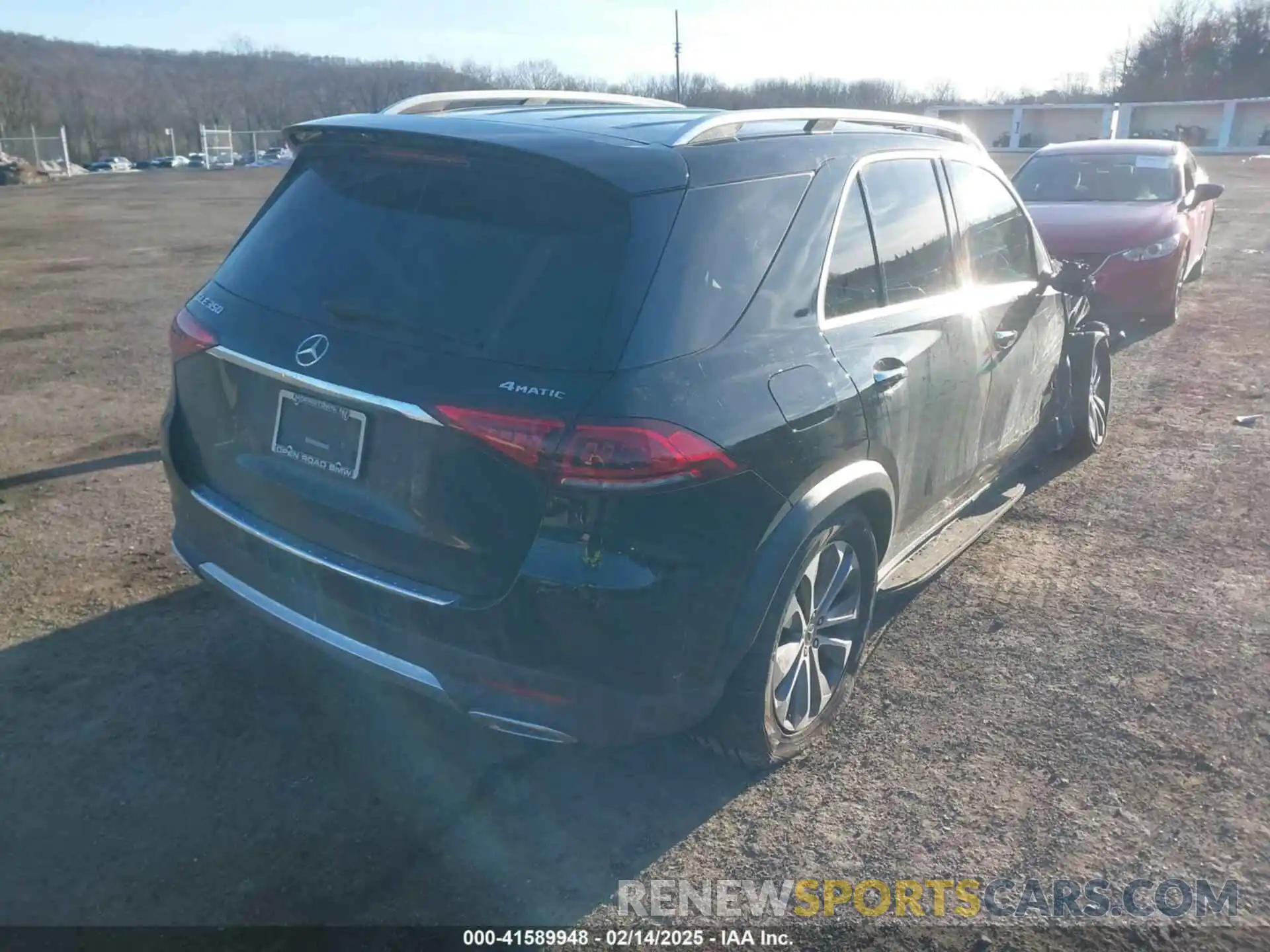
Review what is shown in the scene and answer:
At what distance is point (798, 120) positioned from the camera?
11.9 ft

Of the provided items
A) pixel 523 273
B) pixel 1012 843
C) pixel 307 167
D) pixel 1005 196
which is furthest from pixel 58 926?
pixel 1005 196

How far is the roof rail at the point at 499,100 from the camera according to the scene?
391 cm

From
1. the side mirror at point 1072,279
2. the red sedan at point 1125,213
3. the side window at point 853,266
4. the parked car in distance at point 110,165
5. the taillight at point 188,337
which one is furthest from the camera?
the parked car in distance at point 110,165

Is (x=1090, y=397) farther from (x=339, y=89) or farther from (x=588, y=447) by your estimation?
(x=339, y=89)

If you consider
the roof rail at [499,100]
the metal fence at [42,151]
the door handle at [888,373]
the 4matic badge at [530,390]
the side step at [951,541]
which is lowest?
the side step at [951,541]

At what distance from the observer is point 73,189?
120 ft

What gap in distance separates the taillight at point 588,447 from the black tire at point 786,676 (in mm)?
605

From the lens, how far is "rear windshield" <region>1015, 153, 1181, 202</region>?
10.9 metres

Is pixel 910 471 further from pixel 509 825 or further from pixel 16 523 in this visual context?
pixel 16 523

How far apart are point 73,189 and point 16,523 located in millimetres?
36907

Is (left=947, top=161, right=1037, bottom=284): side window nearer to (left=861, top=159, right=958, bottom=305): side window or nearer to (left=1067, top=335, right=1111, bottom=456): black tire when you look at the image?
(left=861, top=159, right=958, bottom=305): side window

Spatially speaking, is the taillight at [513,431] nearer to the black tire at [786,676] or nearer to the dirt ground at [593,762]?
the black tire at [786,676]

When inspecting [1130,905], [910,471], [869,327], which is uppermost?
[869,327]

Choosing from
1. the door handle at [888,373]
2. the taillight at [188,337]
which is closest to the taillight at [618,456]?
the door handle at [888,373]
